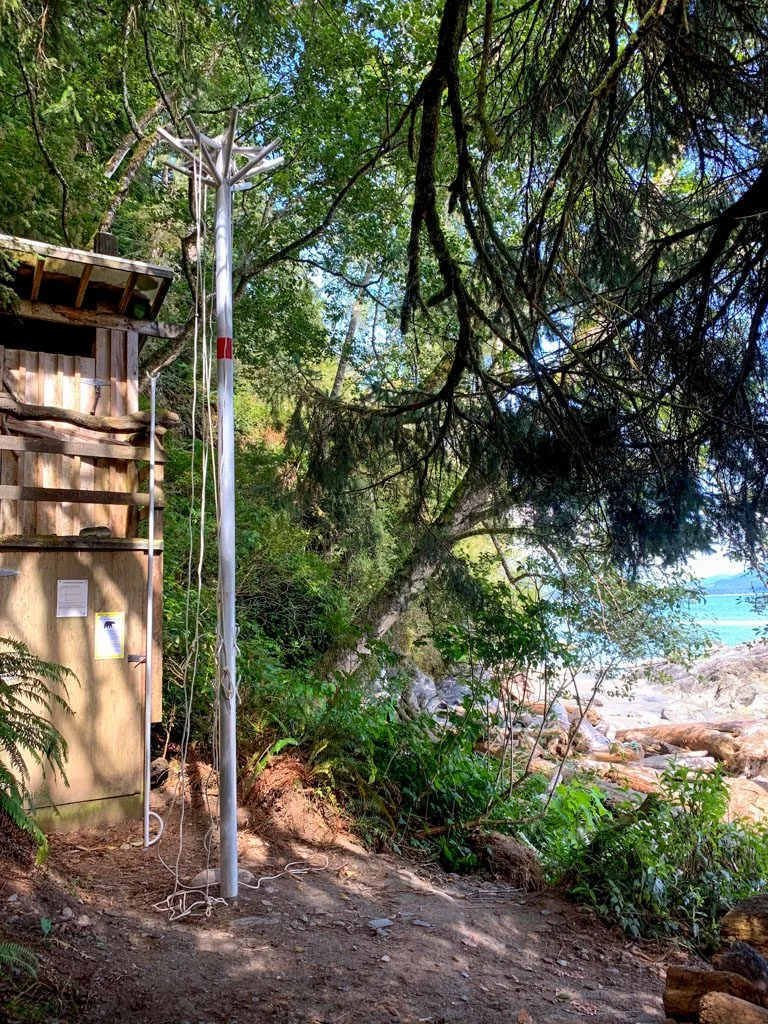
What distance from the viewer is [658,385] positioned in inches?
152

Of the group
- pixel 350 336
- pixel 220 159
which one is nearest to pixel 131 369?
pixel 220 159

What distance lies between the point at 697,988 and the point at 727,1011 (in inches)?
11.9

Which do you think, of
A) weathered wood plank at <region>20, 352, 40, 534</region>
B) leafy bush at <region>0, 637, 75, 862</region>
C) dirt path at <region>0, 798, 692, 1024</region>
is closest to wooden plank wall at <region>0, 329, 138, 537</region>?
weathered wood plank at <region>20, 352, 40, 534</region>

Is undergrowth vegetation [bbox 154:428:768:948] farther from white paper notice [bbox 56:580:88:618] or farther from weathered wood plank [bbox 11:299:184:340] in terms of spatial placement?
weathered wood plank [bbox 11:299:184:340]

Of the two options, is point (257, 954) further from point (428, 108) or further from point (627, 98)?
point (627, 98)

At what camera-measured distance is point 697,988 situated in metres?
2.99

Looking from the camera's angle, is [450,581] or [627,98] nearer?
[627,98]

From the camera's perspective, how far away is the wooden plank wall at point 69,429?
5133 mm

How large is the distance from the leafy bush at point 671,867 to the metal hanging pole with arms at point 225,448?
2.40 meters

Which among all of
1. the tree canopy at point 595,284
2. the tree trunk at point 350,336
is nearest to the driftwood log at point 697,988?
the tree canopy at point 595,284

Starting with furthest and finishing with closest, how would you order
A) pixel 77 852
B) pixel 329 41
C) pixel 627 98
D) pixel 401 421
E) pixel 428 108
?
pixel 329 41
pixel 401 421
pixel 77 852
pixel 627 98
pixel 428 108

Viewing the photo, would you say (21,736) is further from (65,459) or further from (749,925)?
(749,925)

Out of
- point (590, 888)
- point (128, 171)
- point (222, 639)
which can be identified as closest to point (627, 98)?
point (222, 639)

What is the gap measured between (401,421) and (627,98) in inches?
89.5
